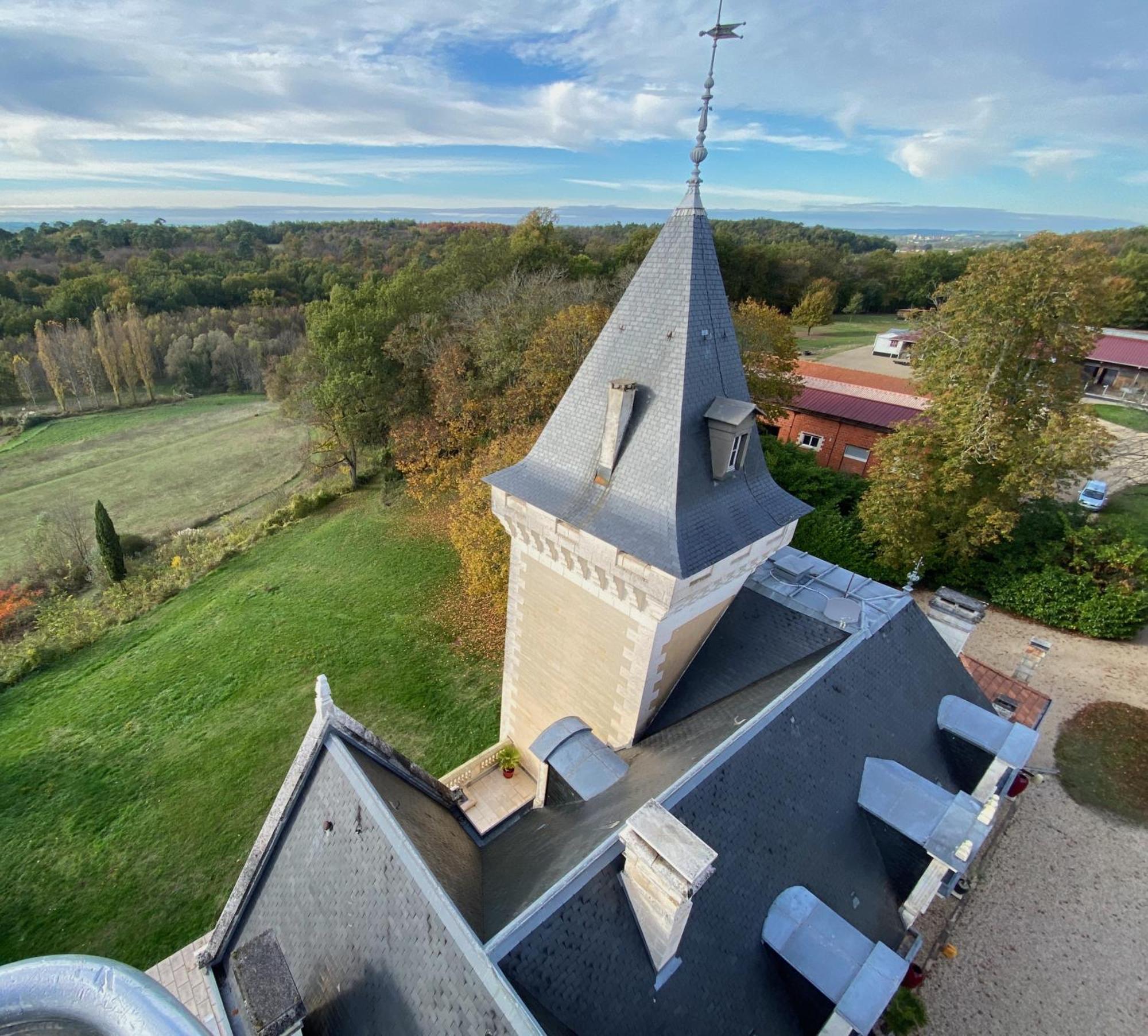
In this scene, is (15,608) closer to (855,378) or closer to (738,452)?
(738,452)

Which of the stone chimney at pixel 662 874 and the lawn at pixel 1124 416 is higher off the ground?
A: the stone chimney at pixel 662 874

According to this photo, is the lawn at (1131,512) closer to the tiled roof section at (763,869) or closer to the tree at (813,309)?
the tiled roof section at (763,869)

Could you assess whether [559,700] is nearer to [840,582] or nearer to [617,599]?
[617,599]

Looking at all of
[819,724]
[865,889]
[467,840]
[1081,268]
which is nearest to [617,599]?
[819,724]

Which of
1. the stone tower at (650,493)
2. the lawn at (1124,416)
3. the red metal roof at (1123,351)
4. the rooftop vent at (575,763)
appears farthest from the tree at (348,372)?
the red metal roof at (1123,351)

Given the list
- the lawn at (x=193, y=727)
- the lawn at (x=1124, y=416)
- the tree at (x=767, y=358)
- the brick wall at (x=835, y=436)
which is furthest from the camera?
the lawn at (x=1124, y=416)

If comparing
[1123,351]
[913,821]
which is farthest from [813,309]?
[913,821]
